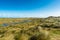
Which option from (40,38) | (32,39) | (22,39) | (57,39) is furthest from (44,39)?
(57,39)

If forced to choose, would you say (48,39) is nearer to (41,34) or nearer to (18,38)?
(41,34)

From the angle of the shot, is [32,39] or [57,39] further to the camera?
[57,39]

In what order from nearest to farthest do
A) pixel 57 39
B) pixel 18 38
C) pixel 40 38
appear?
1. pixel 40 38
2. pixel 18 38
3. pixel 57 39

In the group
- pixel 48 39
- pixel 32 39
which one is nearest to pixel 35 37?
pixel 32 39

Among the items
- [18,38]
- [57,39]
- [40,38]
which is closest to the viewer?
[40,38]

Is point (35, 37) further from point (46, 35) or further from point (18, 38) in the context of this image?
A: point (18, 38)

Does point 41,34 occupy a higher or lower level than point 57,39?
higher

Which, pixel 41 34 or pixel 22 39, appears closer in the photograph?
pixel 41 34

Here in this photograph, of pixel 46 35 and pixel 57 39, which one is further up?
pixel 46 35

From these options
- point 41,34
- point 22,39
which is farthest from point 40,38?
point 22,39
